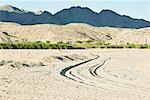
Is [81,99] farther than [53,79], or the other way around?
[53,79]

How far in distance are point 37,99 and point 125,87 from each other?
4.74m

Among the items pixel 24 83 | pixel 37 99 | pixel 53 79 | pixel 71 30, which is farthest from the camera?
pixel 71 30

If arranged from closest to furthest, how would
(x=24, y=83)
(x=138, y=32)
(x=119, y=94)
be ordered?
(x=119, y=94), (x=24, y=83), (x=138, y=32)

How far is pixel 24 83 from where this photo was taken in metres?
16.7

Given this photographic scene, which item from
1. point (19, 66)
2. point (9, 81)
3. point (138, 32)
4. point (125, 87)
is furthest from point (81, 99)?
point (138, 32)

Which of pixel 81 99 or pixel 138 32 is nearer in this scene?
pixel 81 99

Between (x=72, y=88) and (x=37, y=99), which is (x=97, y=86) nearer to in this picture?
(x=72, y=88)

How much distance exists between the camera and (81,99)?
42.2 feet

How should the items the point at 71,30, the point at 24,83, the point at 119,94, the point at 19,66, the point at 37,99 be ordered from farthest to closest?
the point at 71,30 → the point at 19,66 → the point at 24,83 → the point at 119,94 → the point at 37,99

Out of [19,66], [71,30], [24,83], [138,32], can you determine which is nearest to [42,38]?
[71,30]

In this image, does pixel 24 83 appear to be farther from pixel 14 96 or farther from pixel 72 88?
pixel 14 96

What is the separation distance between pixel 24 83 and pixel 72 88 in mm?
2244

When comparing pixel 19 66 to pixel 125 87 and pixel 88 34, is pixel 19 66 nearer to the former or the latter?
pixel 125 87

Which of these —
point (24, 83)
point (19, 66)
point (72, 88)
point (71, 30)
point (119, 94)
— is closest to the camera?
point (119, 94)
